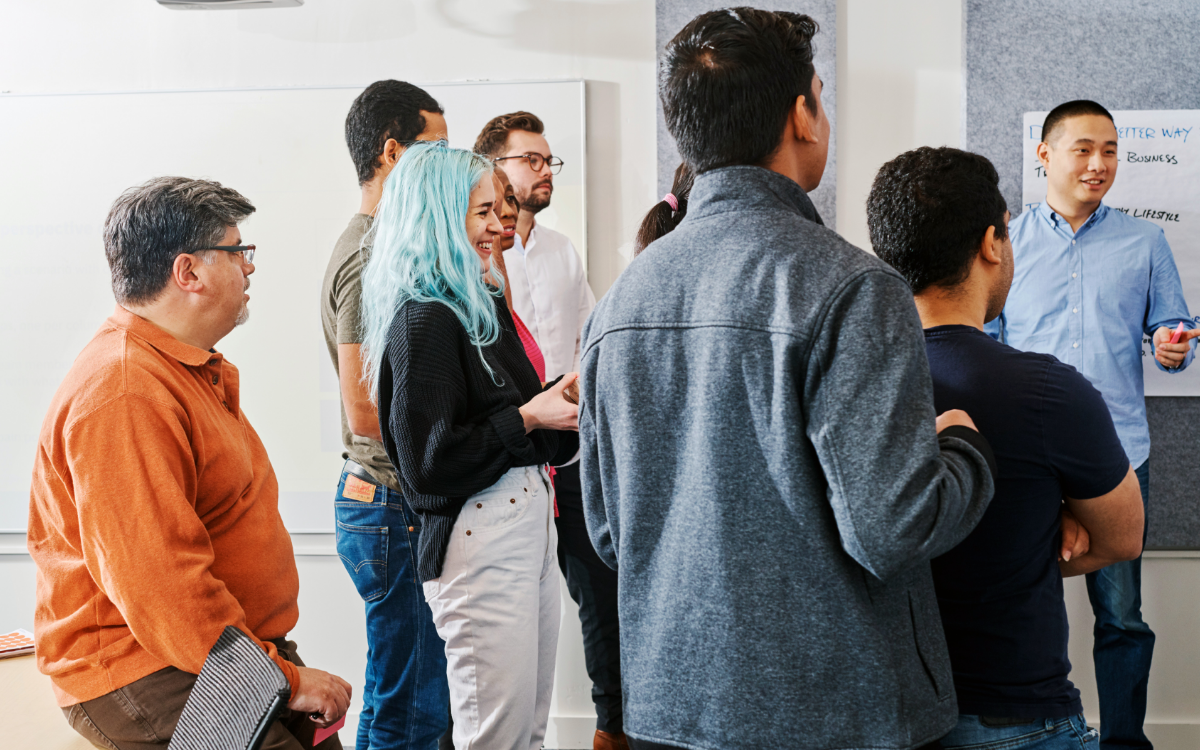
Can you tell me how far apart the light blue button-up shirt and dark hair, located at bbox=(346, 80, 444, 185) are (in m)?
1.70

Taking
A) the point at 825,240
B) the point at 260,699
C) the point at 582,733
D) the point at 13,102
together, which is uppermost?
the point at 13,102

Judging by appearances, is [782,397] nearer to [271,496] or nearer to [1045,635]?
[1045,635]

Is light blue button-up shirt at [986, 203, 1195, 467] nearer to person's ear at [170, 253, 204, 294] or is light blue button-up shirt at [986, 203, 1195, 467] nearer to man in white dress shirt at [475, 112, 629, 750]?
man in white dress shirt at [475, 112, 629, 750]

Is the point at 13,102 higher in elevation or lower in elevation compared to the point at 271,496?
higher

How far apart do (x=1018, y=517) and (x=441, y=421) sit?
0.82 metres

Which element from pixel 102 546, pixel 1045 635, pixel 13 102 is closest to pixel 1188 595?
pixel 1045 635

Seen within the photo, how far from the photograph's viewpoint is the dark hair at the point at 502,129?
2494 mm

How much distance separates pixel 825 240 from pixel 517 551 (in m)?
0.82

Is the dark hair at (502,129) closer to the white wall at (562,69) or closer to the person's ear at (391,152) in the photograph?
the white wall at (562,69)


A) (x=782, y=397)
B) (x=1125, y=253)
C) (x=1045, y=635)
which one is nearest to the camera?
(x=782, y=397)

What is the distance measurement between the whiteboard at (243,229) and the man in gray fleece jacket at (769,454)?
71.8 inches

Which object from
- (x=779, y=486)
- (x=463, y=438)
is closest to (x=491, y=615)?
(x=463, y=438)

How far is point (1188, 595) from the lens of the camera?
2506 mm

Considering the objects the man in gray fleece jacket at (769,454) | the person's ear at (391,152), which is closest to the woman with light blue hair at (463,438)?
the person's ear at (391,152)
